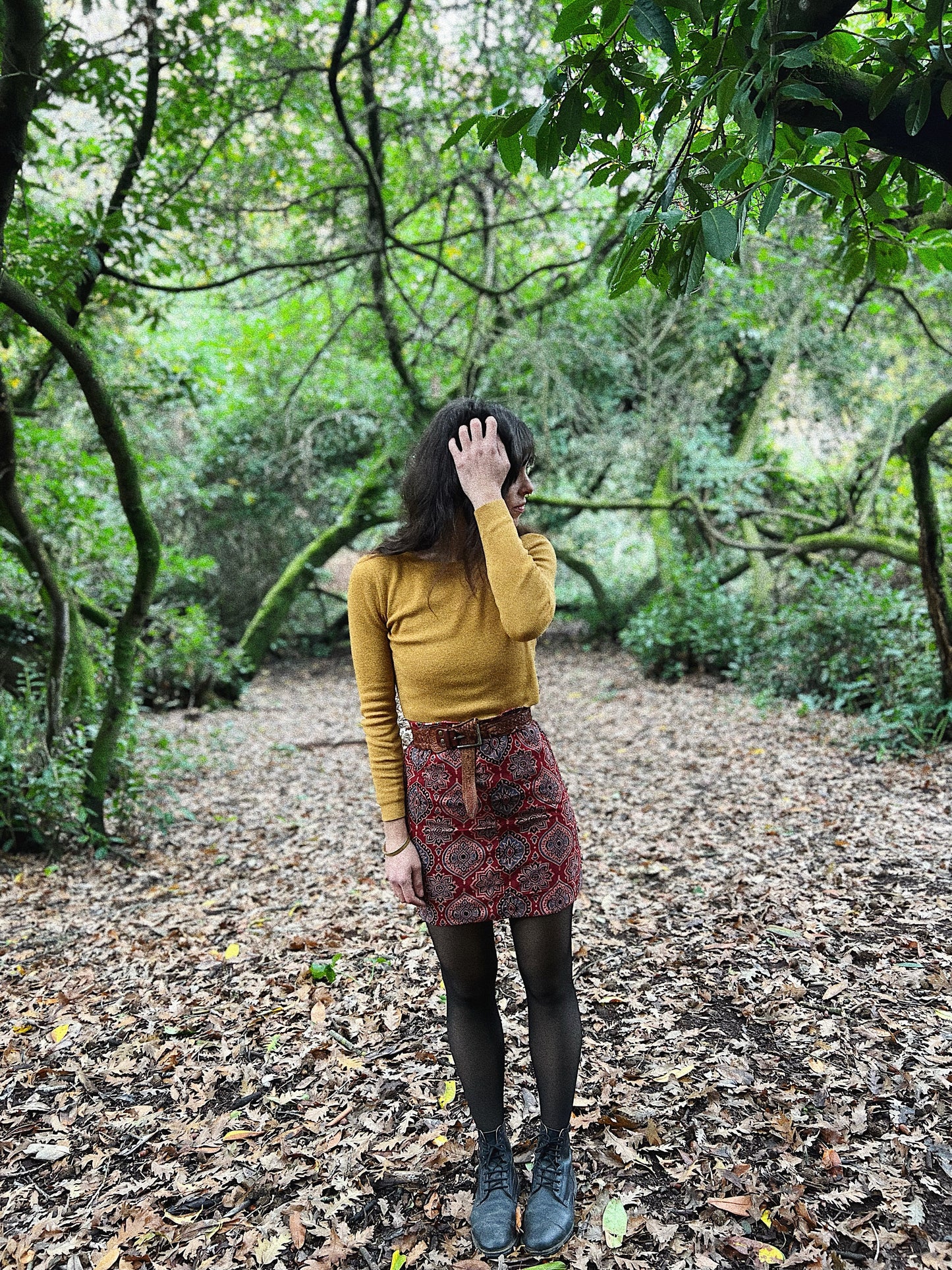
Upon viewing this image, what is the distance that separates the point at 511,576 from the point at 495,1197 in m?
1.38

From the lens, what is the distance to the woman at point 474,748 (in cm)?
166

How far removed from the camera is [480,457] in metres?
1.62

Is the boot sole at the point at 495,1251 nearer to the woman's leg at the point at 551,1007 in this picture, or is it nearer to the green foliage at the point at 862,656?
the woman's leg at the point at 551,1007

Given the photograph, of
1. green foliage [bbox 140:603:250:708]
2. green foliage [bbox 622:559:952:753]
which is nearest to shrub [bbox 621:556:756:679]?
green foliage [bbox 622:559:952:753]

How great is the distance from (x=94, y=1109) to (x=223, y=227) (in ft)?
19.6

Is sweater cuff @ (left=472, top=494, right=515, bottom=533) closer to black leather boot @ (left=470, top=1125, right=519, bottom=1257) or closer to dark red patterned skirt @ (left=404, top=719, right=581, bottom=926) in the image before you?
dark red patterned skirt @ (left=404, top=719, right=581, bottom=926)

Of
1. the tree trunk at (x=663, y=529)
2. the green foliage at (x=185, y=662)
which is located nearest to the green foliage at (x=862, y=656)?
the tree trunk at (x=663, y=529)

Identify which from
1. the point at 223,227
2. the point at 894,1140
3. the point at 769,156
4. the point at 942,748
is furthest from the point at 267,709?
the point at 769,156

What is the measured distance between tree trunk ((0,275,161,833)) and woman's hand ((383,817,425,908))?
2.51 m

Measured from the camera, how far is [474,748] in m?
1.66

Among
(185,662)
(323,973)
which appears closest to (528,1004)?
(323,973)

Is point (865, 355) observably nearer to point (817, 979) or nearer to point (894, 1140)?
point (817, 979)

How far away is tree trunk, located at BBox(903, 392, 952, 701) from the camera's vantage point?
4.56 m

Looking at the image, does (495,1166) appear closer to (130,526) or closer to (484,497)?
(484,497)
